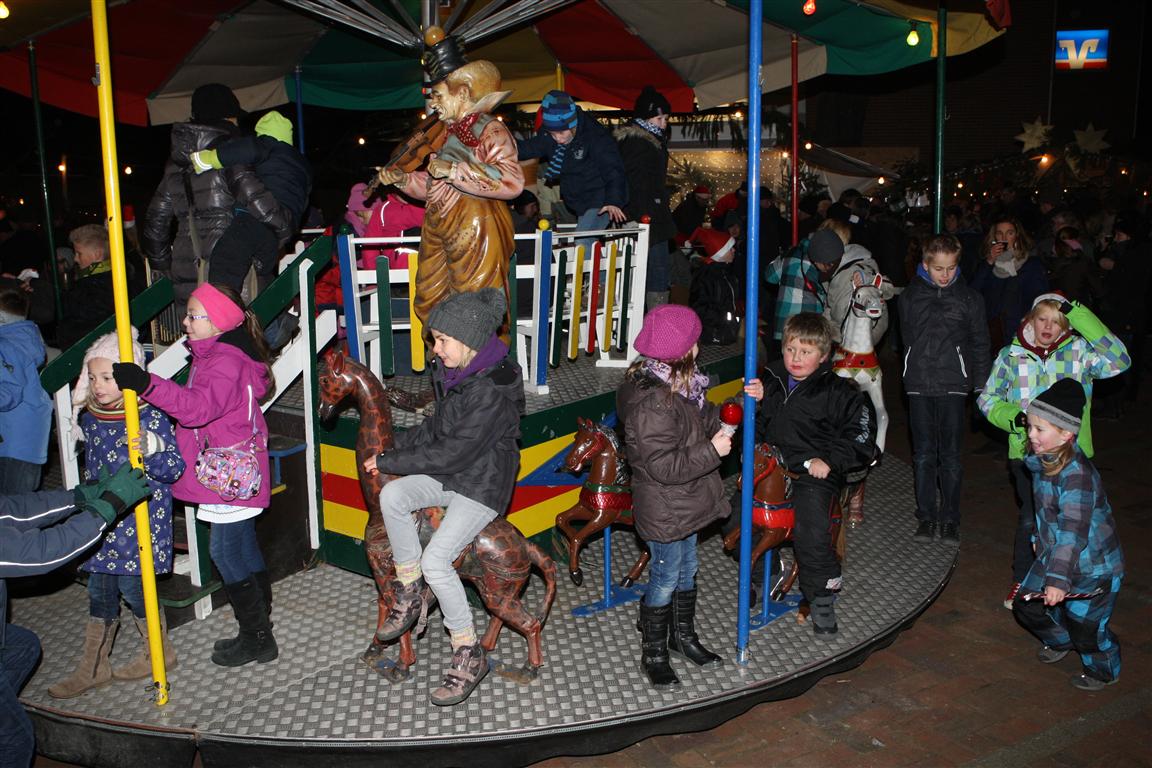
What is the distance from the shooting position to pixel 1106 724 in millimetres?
4582

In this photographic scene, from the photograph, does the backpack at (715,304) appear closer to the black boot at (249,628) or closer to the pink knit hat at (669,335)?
the pink knit hat at (669,335)

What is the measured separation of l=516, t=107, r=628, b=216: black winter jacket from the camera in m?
6.73

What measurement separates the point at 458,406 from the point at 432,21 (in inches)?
145

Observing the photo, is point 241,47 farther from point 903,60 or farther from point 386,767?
point 386,767

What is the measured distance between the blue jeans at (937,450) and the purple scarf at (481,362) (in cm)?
315

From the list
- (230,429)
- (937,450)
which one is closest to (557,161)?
(937,450)

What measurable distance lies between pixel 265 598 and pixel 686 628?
208 cm

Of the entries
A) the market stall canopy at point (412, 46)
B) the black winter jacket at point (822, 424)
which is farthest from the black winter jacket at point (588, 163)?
the black winter jacket at point (822, 424)

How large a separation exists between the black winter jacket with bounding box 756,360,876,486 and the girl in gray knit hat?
1447mm

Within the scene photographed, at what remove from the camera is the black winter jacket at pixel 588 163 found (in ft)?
22.1

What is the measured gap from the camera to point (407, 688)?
4.46m

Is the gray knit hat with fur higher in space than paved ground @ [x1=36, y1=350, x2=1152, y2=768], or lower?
higher

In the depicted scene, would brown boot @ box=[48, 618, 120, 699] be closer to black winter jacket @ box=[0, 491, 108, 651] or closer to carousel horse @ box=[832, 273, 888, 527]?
black winter jacket @ box=[0, 491, 108, 651]

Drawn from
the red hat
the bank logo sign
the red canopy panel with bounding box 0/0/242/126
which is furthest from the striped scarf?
the bank logo sign
